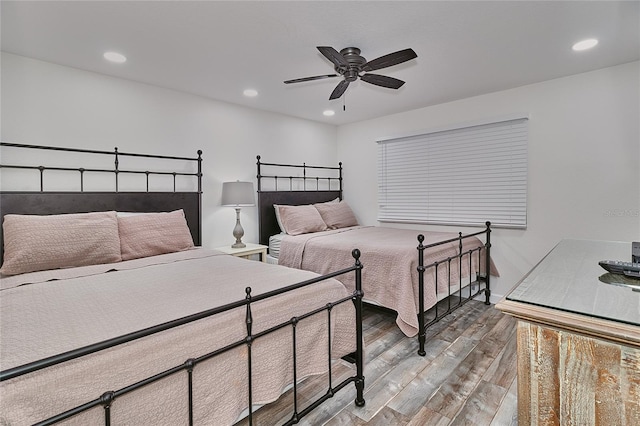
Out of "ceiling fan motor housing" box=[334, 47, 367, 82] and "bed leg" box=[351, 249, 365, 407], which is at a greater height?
"ceiling fan motor housing" box=[334, 47, 367, 82]

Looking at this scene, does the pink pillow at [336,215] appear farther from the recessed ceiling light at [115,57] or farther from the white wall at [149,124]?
the recessed ceiling light at [115,57]

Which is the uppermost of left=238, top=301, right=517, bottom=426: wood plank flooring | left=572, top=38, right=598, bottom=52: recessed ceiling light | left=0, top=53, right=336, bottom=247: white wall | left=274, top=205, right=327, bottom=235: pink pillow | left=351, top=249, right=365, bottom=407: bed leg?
left=572, top=38, right=598, bottom=52: recessed ceiling light

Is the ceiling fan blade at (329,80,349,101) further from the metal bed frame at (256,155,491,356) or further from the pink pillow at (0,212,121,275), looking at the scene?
the pink pillow at (0,212,121,275)

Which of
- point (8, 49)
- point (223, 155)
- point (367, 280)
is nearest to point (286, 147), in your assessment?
point (223, 155)

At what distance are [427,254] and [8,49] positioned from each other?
3.77m

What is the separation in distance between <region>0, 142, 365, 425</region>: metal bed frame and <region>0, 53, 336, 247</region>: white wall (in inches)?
5.6

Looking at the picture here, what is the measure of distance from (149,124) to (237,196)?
3.74 feet

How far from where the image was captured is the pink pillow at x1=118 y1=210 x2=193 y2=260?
250 cm

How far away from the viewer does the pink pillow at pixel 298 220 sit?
3.93 m

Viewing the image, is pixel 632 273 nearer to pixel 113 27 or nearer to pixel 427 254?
pixel 427 254

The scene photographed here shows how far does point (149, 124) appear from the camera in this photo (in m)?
3.20

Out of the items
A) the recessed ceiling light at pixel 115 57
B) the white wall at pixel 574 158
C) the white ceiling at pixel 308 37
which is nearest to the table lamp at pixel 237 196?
the white ceiling at pixel 308 37

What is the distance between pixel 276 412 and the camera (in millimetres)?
1823

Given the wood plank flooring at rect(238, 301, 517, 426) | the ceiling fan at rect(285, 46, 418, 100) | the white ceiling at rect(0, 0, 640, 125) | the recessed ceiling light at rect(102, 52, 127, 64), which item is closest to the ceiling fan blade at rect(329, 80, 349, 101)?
the ceiling fan at rect(285, 46, 418, 100)
